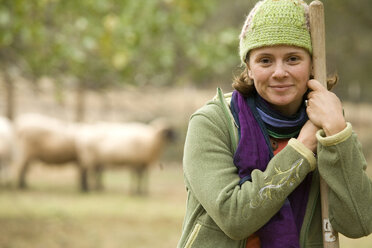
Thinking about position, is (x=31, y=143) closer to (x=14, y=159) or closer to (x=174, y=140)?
(x=14, y=159)

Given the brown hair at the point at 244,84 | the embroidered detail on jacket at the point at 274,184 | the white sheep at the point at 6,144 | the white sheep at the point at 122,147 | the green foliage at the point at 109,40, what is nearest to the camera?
the embroidered detail on jacket at the point at 274,184

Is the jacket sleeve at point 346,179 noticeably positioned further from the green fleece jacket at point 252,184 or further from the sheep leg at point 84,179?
the sheep leg at point 84,179

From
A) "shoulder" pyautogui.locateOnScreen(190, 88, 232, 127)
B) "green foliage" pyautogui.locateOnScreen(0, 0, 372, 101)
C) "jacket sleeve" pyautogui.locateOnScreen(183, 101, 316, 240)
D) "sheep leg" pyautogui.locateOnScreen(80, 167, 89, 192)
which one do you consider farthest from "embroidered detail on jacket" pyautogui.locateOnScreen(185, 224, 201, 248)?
"sheep leg" pyautogui.locateOnScreen(80, 167, 89, 192)

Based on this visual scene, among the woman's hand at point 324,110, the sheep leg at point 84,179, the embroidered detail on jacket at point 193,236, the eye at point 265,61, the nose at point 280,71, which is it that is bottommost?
the sheep leg at point 84,179

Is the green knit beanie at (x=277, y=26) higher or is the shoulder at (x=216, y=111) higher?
the green knit beanie at (x=277, y=26)

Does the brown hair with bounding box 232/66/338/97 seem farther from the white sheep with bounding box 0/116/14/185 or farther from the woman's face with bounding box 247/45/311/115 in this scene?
the white sheep with bounding box 0/116/14/185

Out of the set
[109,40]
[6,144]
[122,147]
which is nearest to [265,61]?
[109,40]

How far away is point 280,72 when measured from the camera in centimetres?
196

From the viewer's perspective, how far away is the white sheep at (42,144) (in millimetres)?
13719

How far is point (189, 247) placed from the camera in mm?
1988

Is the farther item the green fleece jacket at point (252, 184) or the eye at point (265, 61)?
the eye at point (265, 61)

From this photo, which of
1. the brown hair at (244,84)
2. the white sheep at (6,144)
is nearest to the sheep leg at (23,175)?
the white sheep at (6,144)

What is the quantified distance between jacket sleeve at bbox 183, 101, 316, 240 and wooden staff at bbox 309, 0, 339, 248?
6.9 inches

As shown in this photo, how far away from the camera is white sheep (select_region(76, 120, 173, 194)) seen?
1346 cm
